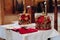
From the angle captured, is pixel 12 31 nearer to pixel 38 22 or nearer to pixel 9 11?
pixel 38 22

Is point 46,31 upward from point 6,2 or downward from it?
downward

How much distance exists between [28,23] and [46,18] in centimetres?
29

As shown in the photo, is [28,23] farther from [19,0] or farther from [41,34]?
[19,0]

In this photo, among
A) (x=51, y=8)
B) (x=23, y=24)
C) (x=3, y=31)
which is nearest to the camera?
(x=3, y=31)

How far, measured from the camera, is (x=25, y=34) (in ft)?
4.69

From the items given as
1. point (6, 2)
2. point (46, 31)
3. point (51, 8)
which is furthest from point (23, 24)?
point (51, 8)

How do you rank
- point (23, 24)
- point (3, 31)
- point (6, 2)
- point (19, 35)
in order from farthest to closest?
1. point (6, 2)
2. point (23, 24)
3. point (3, 31)
4. point (19, 35)

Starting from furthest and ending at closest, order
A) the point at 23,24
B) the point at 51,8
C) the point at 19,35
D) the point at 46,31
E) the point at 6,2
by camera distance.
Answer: the point at 51,8, the point at 6,2, the point at 23,24, the point at 46,31, the point at 19,35

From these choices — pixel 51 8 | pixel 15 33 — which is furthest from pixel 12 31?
pixel 51 8

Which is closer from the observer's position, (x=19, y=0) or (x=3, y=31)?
(x=3, y=31)

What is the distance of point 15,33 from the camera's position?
1493 mm

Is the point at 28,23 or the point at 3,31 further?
the point at 28,23

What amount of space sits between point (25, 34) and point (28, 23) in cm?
41

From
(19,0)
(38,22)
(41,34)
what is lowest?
(41,34)
